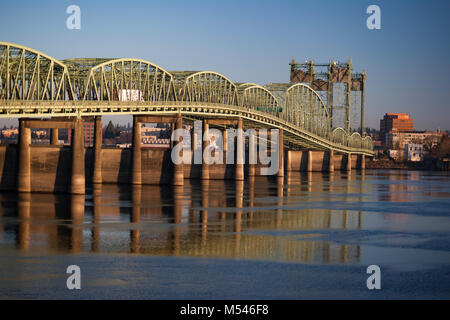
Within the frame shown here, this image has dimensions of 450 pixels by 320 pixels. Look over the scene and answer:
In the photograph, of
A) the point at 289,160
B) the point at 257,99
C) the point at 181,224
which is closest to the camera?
the point at 181,224

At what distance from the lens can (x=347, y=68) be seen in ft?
592

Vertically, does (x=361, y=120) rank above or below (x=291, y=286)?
above

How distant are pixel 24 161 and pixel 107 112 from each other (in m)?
12.5

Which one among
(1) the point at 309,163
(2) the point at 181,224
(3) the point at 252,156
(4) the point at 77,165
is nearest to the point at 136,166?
(4) the point at 77,165

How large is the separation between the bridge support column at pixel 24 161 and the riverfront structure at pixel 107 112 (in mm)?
96

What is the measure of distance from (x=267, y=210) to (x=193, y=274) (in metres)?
29.7

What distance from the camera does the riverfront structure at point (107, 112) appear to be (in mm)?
67875

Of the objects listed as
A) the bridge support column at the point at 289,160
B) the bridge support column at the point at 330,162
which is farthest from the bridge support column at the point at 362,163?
the bridge support column at the point at 289,160

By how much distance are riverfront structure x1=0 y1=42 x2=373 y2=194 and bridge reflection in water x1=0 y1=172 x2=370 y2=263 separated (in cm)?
394

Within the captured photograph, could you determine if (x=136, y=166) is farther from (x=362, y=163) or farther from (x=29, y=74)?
(x=362, y=163)

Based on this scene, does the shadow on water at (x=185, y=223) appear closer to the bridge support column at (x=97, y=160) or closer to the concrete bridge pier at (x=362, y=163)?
the bridge support column at (x=97, y=160)

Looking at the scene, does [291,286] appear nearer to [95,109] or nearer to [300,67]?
[95,109]

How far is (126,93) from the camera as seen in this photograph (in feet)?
286
